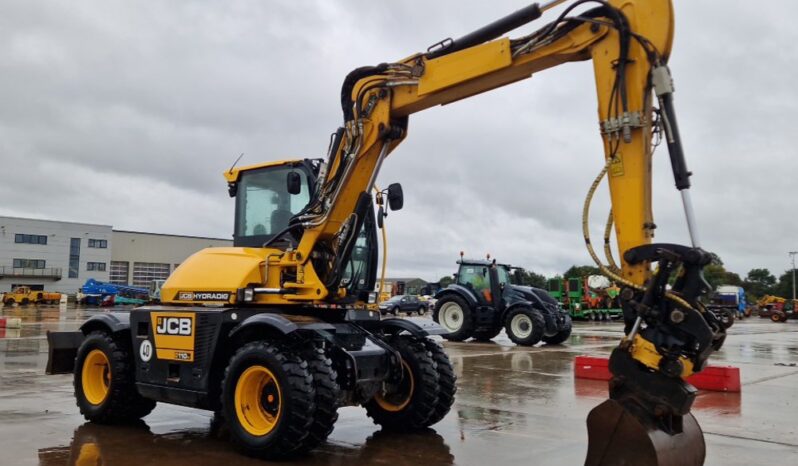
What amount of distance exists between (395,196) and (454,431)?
2.56 meters

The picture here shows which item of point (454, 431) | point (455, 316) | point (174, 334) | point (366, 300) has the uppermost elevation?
point (366, 300)

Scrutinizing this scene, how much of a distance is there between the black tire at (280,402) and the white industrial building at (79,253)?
62950 mm

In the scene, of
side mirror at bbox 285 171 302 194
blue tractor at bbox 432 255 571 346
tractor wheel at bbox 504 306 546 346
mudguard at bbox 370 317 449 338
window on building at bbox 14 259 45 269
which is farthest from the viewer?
window on building at bbox 14 259 45 269

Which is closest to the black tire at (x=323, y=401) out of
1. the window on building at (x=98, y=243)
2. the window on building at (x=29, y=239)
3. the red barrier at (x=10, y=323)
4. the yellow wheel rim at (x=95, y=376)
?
the yellow wheel rim at (x=95, y=376)

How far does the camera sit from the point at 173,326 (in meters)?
7.06

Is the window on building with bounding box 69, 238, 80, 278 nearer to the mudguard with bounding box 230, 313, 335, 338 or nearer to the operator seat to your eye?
the operator seat

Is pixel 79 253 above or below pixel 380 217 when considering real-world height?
above

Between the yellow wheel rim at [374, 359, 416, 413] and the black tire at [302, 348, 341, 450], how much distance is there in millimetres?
1320

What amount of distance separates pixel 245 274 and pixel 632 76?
4.08m

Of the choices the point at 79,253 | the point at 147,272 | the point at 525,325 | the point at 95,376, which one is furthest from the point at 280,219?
the point at 147,272

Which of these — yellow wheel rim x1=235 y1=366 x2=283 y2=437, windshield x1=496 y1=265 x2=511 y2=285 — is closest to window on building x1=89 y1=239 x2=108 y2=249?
windshield x1=496 y1=265 x2=511 y2=285

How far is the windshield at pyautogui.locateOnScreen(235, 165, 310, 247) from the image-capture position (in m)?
7.57

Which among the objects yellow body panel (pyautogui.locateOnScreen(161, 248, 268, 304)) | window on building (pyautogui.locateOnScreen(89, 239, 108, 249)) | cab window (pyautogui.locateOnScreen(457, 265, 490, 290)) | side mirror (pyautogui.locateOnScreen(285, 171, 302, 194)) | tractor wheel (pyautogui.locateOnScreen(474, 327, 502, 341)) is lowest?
tractor wheel (pyautogui.locateOnScreen(474, 327, 502, 341))

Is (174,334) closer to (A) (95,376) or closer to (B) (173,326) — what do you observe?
(B) (173,326)
